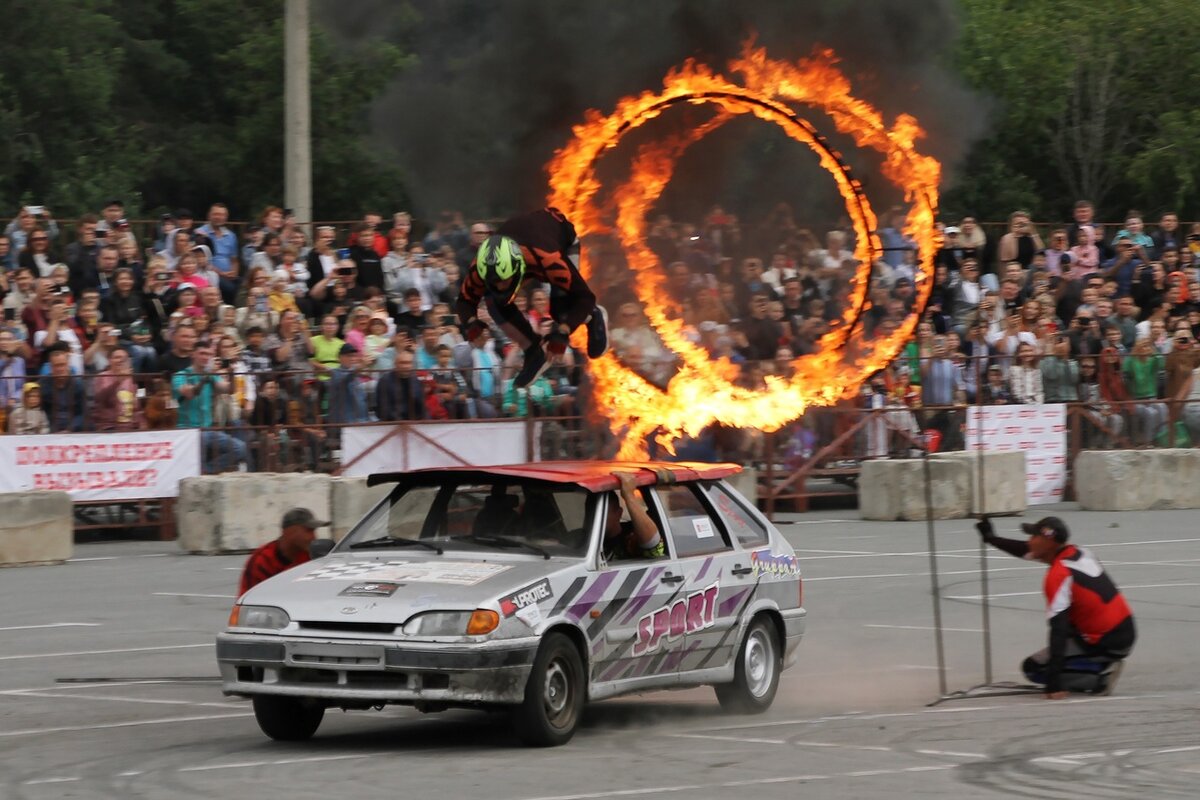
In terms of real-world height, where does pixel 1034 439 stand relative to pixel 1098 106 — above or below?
below

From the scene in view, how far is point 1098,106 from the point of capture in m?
36.4

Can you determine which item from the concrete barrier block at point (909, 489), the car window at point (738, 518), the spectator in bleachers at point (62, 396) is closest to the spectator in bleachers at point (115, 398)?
the spectator in bleachers at point (62, 396)

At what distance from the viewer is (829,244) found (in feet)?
60.9

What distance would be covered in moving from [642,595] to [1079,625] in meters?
3.10

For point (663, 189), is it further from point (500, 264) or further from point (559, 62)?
point (500, 264)

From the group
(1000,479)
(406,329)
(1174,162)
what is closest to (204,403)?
(406,329)

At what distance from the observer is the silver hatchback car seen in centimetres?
994

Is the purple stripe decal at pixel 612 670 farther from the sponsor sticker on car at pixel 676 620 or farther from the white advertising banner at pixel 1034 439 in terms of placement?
the white advertising banner at pixel 1034 439

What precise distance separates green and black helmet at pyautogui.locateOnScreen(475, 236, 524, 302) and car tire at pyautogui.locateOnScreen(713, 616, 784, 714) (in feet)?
10.3

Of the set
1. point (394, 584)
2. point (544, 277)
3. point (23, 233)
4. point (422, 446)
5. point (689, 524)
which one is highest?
point (23, 233)

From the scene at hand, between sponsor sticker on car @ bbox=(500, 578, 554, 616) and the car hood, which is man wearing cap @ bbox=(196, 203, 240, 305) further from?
sponsor sticker on car @ bbox=(500, 578, 554, 616)

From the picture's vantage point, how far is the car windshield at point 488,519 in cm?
1100

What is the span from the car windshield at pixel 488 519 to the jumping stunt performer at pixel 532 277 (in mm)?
2632

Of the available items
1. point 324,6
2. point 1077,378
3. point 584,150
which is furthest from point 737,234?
point 1077,378
